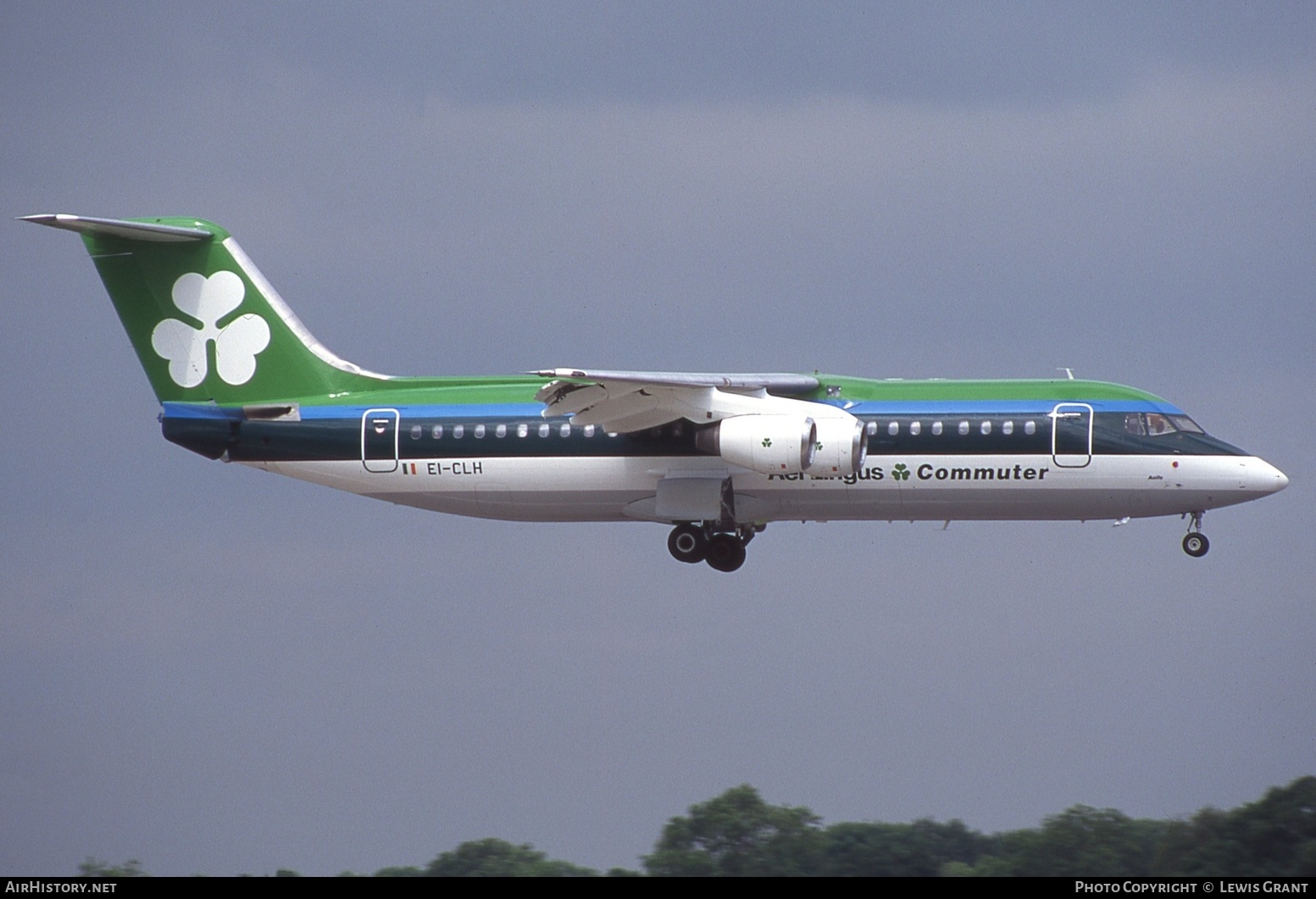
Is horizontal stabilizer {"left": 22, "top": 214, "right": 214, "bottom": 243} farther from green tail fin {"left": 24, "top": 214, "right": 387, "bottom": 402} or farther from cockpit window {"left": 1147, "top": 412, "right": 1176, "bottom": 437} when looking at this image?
cockpit window {"left": 1147, "top": 412, "right": 1176, "bottom": 437}

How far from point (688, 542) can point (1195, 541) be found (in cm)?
820

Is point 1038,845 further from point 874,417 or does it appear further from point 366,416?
point 366,416

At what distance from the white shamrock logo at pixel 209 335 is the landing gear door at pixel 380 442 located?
99.6 inches

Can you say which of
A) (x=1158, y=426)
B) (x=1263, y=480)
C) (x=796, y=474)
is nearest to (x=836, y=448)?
(x=796, y=474)

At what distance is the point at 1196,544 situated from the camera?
3431cm

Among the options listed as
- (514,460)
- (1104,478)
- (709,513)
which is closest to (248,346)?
(514,460)

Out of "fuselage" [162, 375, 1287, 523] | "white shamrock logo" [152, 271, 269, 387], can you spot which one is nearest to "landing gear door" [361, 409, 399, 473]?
"fuselage" [162, 375, 1287, 523]

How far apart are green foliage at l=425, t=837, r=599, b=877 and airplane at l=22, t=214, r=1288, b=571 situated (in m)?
6.00

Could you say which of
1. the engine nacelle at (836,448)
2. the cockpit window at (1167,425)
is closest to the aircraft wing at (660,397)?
the engine nacelle at (836,448)

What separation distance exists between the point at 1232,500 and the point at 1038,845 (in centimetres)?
647

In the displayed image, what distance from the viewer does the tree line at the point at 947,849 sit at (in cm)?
2973

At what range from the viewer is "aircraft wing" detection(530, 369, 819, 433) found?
110 ft

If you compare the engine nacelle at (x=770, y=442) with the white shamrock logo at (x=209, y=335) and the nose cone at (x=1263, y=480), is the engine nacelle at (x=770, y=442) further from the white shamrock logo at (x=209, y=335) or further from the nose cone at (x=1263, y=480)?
the white shamrock logo at (x=209, y=335)
